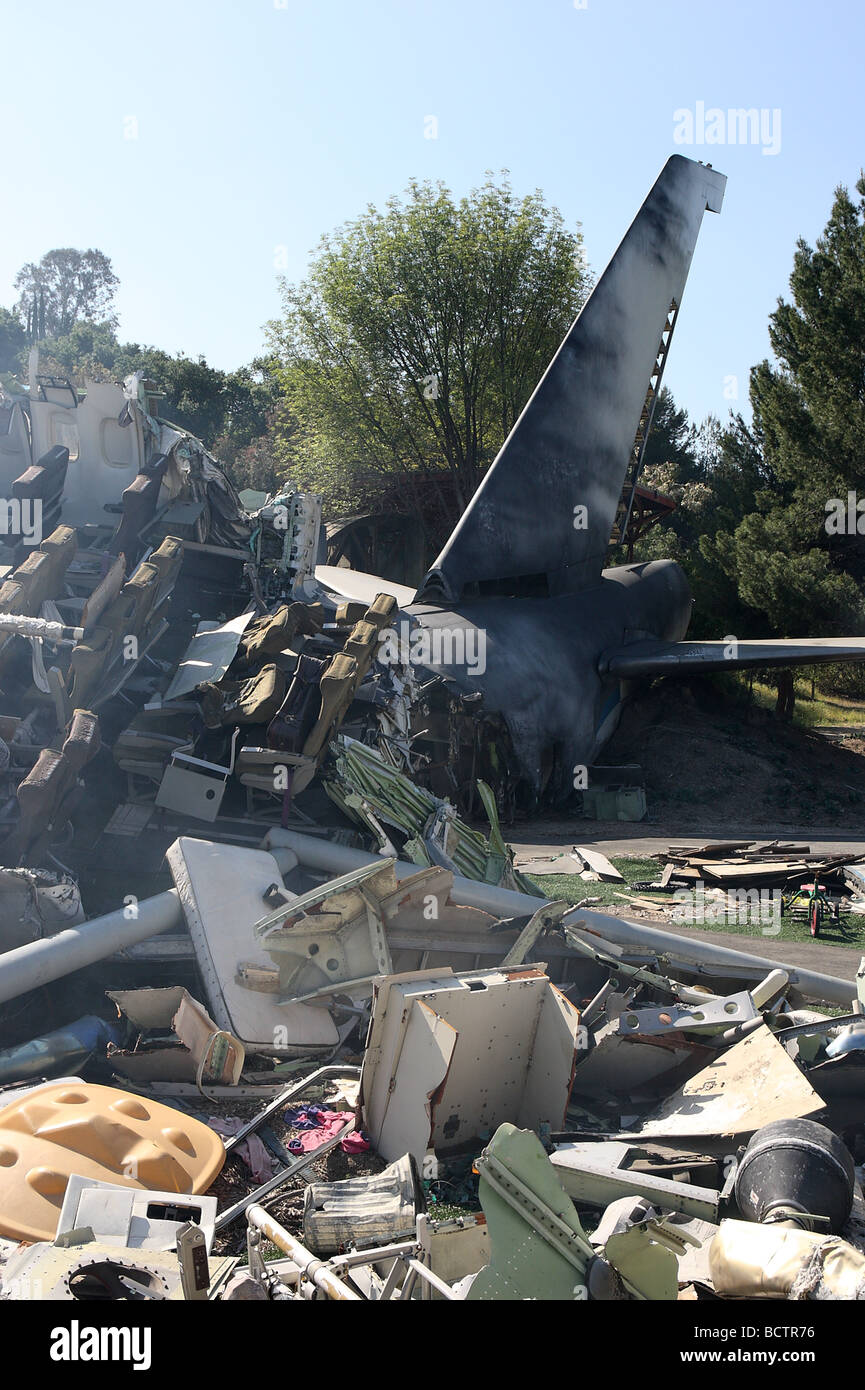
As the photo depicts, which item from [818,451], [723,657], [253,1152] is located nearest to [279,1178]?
[253,1152]

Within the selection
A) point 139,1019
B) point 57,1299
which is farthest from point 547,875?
point 57,1299

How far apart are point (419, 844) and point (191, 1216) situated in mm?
6339

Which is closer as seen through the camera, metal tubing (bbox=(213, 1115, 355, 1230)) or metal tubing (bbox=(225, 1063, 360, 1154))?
metal tubing (bbox=(213, 1115, 355, 1230))

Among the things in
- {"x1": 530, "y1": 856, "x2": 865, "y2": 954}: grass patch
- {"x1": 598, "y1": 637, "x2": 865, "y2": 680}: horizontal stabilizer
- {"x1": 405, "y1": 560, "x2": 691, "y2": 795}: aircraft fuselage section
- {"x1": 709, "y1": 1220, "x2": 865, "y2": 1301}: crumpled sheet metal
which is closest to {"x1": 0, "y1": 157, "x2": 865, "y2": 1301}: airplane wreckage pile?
{"x1": 709, "y1": 1220, "x2": 865, "y2": 1301}: crumpled sheet metal

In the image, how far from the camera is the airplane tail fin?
18297 millimetres

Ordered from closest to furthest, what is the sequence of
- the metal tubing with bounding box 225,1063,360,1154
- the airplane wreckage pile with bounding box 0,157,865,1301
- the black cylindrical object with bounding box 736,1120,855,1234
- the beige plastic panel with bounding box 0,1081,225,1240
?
1. the airplane wreckage pile with bounding box 0,157,865,1301
2. the beige plastic panel with bounding box 0,1081,225,1240
3. the black cylindrical object with bounding box 736,1120,855,1234
4. the metal tubing with bounding box 225,1063,360,1154

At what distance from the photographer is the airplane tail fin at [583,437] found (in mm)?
18297

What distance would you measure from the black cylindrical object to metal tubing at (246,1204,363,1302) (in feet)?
6.59

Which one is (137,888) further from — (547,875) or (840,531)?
(840,531)

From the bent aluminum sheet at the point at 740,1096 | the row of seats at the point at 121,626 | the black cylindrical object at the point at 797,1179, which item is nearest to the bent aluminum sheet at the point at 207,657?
the row of seats at the point at 121,626

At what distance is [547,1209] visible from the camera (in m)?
4.15

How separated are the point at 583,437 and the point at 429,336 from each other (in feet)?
61.9

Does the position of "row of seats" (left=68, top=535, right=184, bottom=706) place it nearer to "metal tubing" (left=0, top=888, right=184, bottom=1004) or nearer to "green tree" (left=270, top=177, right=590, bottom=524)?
"metal tubing" (left=0, top=888, right=184, bottom=1004)

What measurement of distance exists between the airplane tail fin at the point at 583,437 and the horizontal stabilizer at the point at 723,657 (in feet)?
5.99
